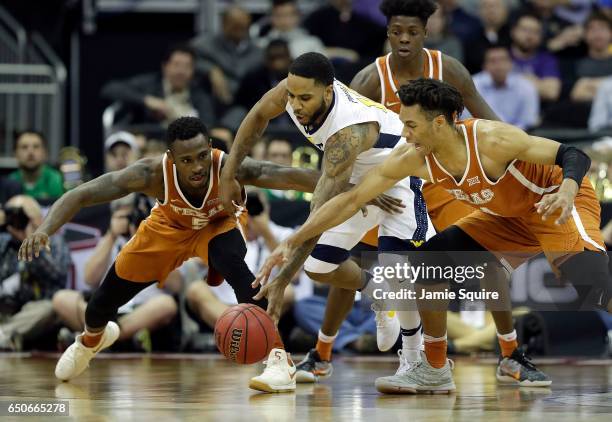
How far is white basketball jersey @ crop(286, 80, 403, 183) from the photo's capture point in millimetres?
6992

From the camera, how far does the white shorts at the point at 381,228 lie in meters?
7.53

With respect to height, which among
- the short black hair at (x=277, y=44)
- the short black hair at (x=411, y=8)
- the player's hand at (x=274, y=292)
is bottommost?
the player's hand at (x=274, y=292)

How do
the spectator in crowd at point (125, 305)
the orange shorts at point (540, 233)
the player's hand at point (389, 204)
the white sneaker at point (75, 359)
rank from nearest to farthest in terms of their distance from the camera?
the orange shorts at point (540, 233) → the player's hand at point (389, 204) → the white sneaker at point (75, 359) → the spectator in crowd at point (125, 305)

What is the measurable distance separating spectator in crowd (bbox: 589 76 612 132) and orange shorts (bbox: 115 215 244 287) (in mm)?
5750

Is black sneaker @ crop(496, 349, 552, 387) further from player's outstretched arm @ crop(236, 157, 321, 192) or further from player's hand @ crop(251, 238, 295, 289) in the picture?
player's hand @ crop(251, 238, 295, 289)

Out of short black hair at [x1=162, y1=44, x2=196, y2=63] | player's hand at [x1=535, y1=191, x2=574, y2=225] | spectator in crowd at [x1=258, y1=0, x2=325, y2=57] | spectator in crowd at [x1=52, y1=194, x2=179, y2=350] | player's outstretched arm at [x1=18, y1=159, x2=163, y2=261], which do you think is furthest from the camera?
spectator in crowd at [x1=258, y1=0, x2=325, y2=57]

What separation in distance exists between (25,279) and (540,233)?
5.60m

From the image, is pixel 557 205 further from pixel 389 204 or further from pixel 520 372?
pixel 520 372

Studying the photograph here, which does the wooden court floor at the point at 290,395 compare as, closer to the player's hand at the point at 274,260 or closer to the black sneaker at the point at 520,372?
the black sneaker at the point at 520,372

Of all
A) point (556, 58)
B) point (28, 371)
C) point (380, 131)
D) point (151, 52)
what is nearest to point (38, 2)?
point (151, 52)

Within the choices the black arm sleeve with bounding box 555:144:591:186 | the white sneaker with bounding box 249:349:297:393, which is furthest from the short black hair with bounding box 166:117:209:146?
the black arm sleeve with bounding box 555:144:591:186

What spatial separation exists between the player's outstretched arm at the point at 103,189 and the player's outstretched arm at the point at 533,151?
225 cm

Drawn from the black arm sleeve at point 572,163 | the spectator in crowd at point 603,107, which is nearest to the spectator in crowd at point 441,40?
the spectator in crowd at point 603,107

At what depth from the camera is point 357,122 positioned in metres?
7.04
